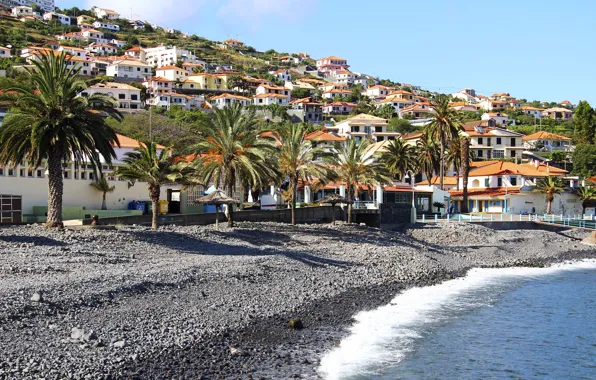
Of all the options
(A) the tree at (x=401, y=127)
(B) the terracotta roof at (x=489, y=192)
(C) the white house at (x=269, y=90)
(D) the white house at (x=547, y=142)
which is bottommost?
(B) the terracotta roof at (x=489, y=192)

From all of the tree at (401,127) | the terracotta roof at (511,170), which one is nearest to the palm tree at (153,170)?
the terracotta roof at (511,170)

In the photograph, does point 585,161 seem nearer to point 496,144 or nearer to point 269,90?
point 496,144

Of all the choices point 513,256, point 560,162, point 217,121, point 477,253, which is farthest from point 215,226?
point 560,162

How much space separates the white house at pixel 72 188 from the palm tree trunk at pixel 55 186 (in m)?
3.30

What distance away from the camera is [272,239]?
127 feet

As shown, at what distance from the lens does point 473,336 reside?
77.2 ft

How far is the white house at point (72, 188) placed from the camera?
3953 centimetres

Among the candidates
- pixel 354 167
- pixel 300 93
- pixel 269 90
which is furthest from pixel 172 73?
pixel 354 167

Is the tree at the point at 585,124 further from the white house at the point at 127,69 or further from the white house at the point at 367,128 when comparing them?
the white house at the point at 127,69

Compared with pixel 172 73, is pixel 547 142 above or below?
below

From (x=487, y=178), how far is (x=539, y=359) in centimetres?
6125

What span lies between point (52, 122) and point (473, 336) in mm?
20956

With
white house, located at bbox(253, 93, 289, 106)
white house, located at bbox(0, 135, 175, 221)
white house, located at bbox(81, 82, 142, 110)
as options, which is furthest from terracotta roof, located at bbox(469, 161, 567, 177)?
white house, located at bbox(253, 93, 289, 106)

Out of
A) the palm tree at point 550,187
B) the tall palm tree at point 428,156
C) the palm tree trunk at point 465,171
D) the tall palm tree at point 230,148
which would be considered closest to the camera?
the tall palm tree at point 230,148
